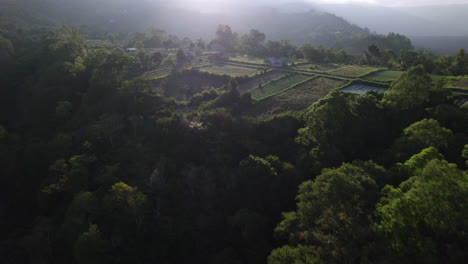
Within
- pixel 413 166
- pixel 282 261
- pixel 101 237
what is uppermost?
pixel 413 166

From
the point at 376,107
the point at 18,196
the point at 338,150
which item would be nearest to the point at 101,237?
the point at 18,196

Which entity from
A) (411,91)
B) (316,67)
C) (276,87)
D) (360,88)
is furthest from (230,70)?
(411,91)

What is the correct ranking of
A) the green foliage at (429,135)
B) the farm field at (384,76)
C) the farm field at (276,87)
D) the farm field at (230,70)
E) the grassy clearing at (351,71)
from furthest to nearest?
the farm field at (230,70)
the grassy clearing at (351,71)
the farm field at (276,87)
the farm field at (384,76)
the green foliage at (429,135)

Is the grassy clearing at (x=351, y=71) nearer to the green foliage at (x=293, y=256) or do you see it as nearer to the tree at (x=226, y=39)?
the green foliage at (x=293, y=256)

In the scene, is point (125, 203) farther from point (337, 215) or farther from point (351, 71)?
point (351, 71)

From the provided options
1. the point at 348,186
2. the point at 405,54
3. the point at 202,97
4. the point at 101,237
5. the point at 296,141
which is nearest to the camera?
the point at 348,186

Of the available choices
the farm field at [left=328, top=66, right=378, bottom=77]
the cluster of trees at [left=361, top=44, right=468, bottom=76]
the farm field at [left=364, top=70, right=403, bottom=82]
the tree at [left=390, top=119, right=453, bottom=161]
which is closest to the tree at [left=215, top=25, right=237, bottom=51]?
the cluster of trees at [left=361, top=44, right=468, bottom=76]

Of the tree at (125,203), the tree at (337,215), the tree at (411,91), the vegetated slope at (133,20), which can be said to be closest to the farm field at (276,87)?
the tree at (411,91)

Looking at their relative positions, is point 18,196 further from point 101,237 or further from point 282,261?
point 282,261
